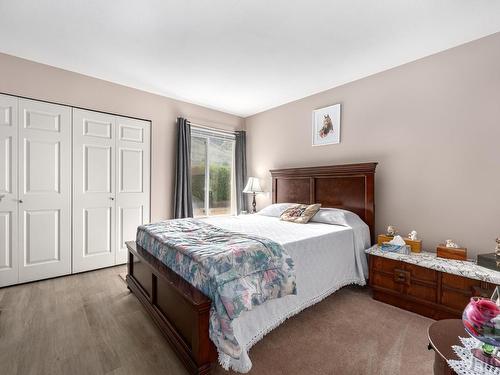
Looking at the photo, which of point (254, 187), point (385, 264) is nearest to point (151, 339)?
point (385, 264)

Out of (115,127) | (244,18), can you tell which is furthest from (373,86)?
(115,127)

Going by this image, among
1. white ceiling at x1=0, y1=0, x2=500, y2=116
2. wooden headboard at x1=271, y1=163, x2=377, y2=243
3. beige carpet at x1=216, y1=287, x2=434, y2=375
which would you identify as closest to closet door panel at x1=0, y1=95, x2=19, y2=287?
white ceiling at x1=0, y1=0, x2=500, y2=116

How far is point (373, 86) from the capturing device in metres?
3.13

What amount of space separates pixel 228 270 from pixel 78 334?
143 cm

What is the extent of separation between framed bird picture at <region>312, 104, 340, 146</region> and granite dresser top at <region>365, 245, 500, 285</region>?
1.71 metres

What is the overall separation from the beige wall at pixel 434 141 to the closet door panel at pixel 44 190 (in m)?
3.64

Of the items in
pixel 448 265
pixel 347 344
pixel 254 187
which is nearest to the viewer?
pixel 347 344

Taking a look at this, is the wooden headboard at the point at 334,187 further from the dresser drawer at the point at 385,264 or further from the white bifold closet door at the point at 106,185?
the white bifold closet door at the point at 106,185

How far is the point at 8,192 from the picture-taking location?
2.77 metres

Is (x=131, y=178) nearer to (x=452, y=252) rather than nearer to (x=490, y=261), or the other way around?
(x=452, y=252)

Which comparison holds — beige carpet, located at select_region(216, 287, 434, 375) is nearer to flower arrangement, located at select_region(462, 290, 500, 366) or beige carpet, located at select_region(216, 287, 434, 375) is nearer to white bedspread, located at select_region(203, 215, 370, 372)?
white bedspread, located at select_region(203, 215, 370, 372)

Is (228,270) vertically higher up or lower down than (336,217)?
lower down

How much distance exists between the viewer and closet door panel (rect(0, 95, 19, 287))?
2.74 meters

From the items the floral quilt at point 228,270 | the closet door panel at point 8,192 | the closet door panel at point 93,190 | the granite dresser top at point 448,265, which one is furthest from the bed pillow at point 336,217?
the closet door panel at point 8,192
